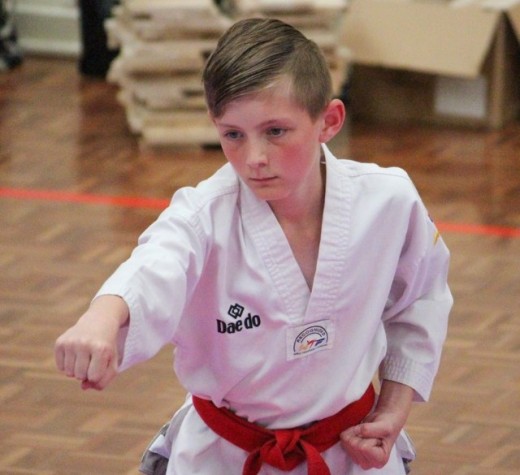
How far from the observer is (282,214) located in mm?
2256

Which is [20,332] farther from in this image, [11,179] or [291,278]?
[291,278]

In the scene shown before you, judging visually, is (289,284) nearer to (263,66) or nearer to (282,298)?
(282,298)

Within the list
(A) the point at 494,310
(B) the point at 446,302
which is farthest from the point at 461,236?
(B) the point at 446,302

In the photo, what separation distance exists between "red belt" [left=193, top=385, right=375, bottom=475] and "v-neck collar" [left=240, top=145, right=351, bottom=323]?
20 cm

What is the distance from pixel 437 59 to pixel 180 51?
1338 millimetres

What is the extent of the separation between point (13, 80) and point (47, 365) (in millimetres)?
4164

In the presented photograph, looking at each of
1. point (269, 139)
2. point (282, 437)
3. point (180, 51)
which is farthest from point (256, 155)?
point (180, 51)

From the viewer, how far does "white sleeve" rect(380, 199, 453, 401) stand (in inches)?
92.9

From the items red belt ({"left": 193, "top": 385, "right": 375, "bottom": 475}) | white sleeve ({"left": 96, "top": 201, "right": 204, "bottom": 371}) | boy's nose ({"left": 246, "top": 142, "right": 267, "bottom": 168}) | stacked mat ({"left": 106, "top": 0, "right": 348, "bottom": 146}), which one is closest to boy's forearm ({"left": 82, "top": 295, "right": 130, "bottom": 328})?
white sleeve ({"left": 96, "top": 201, "right": 204, "bottom": 371})

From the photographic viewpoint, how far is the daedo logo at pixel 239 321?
219cm

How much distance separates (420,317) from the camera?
237 cm

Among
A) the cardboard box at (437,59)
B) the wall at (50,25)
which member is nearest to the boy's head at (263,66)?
the cardboard box at (437,59)

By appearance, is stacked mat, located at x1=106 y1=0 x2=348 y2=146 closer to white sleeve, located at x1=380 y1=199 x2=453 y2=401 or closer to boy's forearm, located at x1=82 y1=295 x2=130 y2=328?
white sleeve, located at x1=380 y1=199 x2=453 y2=401

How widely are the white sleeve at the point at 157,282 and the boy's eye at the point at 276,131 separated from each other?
0.21 m
